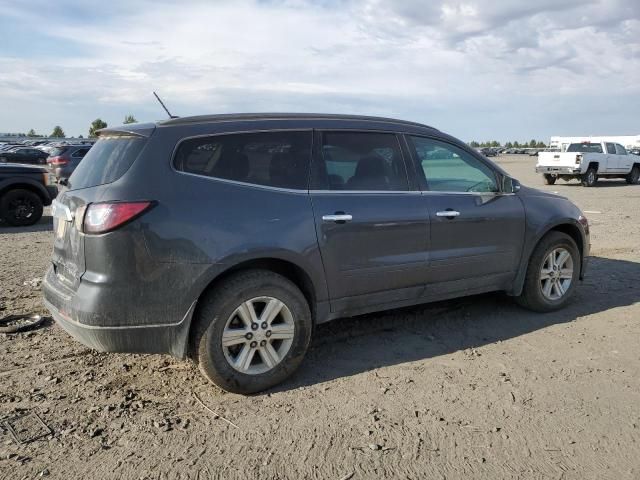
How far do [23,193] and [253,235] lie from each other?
9.96 meters

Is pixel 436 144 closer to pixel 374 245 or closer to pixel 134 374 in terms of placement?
pixel 374 245

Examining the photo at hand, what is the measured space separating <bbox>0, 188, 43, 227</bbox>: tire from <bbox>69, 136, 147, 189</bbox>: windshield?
28.7ft

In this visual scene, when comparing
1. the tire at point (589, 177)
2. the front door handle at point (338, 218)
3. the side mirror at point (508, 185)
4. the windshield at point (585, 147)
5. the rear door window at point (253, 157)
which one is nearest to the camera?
the rear door window at point (253, 157)

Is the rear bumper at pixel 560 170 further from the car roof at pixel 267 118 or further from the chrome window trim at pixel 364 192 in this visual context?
the chrome window trim at pixel 364 192

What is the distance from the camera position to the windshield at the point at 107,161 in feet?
11.8

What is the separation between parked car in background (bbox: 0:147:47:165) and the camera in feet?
100

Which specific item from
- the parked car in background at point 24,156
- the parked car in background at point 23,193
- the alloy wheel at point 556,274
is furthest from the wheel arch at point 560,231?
the parked car in background at point 24,156

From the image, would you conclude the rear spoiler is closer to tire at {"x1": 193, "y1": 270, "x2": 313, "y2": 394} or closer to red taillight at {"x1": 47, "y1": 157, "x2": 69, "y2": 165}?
tire at {"x1": 193, "y1": 270, "x2": 313, "y2": 394}

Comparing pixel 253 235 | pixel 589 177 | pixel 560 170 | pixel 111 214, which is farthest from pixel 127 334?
pixel 589 177

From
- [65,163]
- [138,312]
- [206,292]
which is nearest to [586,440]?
[206,292]

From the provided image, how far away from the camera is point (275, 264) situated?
3.95 metres

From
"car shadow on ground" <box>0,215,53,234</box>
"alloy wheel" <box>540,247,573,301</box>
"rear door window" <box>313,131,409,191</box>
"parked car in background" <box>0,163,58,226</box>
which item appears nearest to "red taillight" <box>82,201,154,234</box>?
A: "rear door window" <box>313,131,409,191</box>

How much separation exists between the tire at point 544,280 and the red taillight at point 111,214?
11.9 ft

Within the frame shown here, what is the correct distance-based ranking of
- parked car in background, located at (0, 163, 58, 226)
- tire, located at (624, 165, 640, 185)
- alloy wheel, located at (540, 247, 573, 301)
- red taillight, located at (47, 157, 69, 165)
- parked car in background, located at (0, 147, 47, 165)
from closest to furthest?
alloy wheel, located at (540, 247, 573, 301) → parked car in background, located at (0, 163, 58, 226) → red taillight, located at (47, 157, 69, 165) → tire, located at (624, 165, 640, 185) → parked car in background, located at (0, 147, 47, 165)
